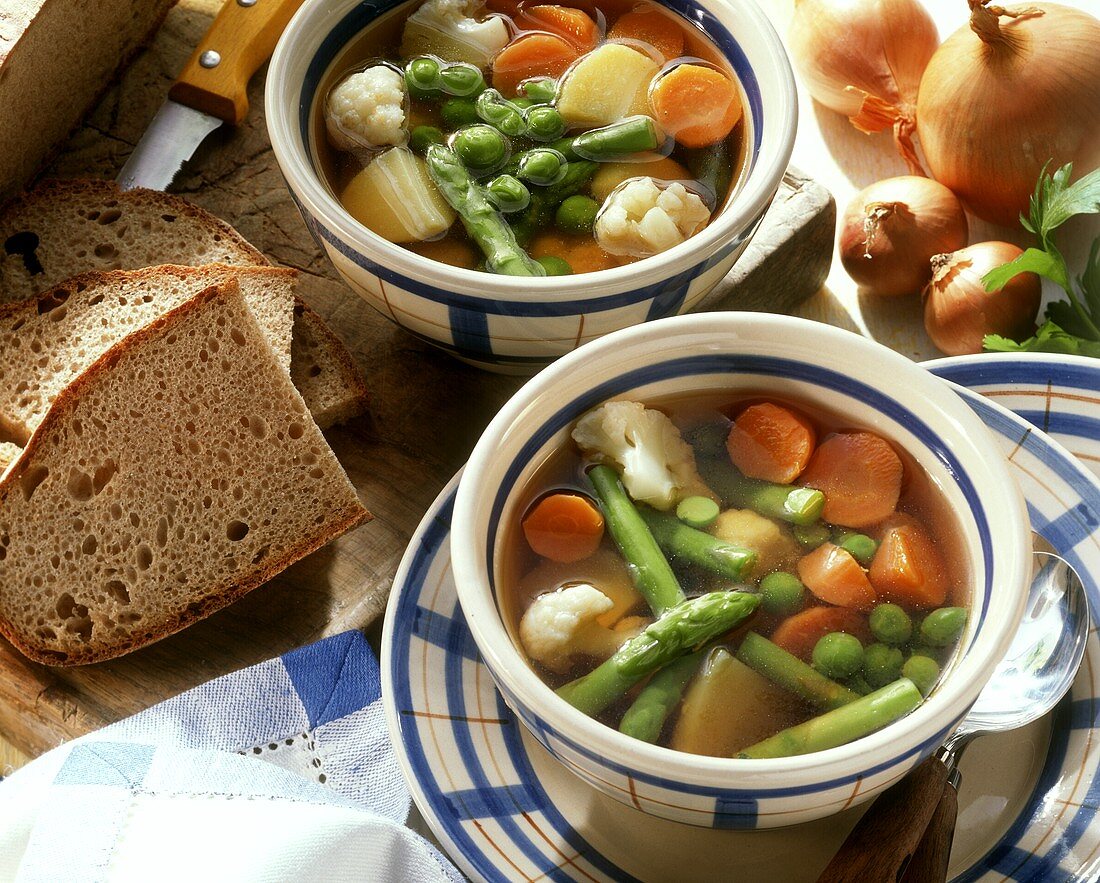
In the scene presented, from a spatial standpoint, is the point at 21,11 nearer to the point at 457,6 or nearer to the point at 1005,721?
the point at 457,6

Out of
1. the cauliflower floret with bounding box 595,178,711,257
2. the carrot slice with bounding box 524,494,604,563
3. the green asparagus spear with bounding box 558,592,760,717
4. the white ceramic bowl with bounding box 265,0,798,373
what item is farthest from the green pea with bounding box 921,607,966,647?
the cauliflower floret with bounding box 595,178,711,257

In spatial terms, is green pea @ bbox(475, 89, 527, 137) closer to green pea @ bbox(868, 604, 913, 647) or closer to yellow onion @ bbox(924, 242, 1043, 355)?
yellow onion @ bbox(924, 242, 1043, 355)

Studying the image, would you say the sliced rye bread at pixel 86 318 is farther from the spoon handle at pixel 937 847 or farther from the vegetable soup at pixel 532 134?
the spoon handle at pixel 937 847

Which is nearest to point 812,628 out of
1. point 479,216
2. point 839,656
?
point 839,656

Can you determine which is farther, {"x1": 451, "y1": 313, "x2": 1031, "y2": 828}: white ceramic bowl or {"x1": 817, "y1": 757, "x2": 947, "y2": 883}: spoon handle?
{"x1": 817, "y1": 757, "x2": 947, "y2": 883}: spoon handle

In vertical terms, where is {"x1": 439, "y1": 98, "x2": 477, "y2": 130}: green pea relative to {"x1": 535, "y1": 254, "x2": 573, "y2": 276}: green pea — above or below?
above

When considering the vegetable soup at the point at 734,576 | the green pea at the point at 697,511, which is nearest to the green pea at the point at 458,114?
the vegetable soup at the point at 734,576

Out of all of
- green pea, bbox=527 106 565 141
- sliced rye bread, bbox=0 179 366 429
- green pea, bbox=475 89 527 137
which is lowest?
sliced rye bread, bbox=0 179 366 429
